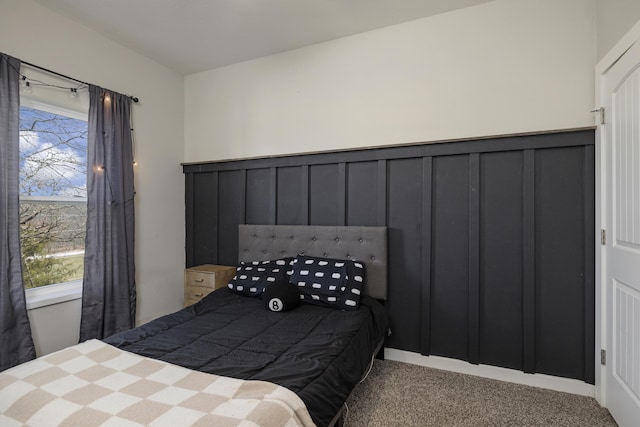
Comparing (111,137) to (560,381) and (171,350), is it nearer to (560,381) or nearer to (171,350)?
(171,350)

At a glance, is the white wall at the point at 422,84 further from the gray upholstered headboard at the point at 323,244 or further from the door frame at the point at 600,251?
the gray upholstered headboard at the point at 323,244

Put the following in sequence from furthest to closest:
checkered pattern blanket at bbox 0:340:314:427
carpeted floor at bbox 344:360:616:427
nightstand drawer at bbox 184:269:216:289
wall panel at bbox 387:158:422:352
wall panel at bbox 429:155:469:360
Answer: nightstand drawer at bbox 184:269:216:289
wall panel at bbox 387:158:422:352
wall panel at bbox 429:155:469:360
carpeted floor at bbox 344:360:616:427
checkered pattern blanket at bbox 0:340:314:427

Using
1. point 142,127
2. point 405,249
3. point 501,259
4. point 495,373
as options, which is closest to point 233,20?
point 142,127

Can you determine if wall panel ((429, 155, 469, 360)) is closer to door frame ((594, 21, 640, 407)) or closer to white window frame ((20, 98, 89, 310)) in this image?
door frame ((594, 21, 640, 407))

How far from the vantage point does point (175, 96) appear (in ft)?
11.4

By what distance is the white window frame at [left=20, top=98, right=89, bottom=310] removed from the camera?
7.44ft

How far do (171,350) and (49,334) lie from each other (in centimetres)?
148

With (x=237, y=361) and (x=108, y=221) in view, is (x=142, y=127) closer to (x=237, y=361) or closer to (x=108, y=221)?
(x=108, y=221)

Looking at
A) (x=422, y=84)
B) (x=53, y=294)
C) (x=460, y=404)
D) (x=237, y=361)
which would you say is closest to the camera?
(x=237, y=361)

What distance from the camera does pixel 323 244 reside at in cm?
277

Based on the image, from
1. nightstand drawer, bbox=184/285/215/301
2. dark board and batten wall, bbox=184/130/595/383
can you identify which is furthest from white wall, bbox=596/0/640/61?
nightstand drawer, bbox=184/285/215/301

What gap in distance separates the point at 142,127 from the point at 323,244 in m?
2.22

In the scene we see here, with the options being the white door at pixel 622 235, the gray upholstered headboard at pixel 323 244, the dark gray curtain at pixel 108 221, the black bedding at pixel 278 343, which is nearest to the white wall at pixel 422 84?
the white door at pixel 622 235

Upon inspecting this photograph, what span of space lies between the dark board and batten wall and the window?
1910mm
